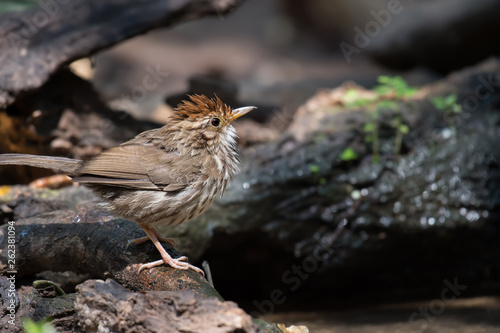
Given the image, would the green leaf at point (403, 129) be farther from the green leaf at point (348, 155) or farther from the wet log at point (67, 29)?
the wet log at point (67, 29)

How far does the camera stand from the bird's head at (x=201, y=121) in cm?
370

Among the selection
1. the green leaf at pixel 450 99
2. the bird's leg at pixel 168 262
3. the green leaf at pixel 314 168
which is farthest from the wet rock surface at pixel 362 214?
the bird's leg at pixel 168 262

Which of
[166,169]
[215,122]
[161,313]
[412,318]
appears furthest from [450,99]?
[161,313]

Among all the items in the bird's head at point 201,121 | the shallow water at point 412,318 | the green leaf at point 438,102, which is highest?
the green leaf at point 438,102

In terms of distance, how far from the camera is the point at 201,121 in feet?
12.2

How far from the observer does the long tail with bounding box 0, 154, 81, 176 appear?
11.5 ft

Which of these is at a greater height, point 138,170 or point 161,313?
point 138,170

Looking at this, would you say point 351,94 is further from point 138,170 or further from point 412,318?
point 138,170

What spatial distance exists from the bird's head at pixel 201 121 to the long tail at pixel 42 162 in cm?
74

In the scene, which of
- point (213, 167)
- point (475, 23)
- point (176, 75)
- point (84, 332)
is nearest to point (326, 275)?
point (213, 167)

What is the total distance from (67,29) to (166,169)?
2.75 metres

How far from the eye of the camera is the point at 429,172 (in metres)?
5.82

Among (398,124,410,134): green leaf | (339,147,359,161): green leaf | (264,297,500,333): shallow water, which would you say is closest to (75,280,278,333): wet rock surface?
(264,297,500,333): shallow water

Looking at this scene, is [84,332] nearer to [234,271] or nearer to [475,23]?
[234,271]
